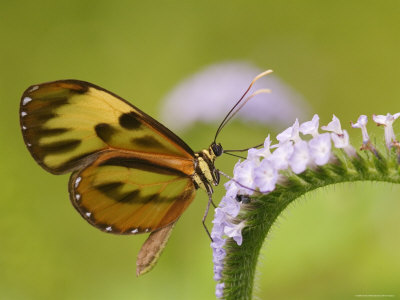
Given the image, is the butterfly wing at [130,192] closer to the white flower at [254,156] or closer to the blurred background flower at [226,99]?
the white flower at [254,156]

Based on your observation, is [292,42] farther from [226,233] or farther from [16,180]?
[226,233]

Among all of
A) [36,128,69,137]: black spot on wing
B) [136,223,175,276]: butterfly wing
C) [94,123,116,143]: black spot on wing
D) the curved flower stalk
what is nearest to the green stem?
the curved flower stalk

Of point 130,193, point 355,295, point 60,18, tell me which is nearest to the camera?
point 130,193

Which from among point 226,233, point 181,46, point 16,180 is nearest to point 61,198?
point 16,180

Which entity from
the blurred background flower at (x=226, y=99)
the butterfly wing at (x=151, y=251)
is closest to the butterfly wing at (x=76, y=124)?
the butterfly wing at (x=151, y=251)

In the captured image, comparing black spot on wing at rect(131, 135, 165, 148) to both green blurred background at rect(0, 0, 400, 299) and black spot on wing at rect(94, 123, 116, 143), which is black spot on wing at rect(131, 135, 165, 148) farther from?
green blurred background at rect(0, 0, 400, 299)

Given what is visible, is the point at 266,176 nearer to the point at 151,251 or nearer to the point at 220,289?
the point at 220,289
